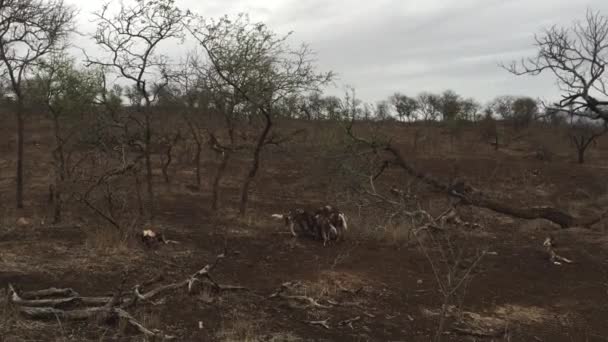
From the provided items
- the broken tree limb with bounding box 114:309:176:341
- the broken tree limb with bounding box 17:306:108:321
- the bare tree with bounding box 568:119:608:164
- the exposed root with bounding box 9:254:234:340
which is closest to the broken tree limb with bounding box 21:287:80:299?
the exposed root with bounding box 9:254:234:340

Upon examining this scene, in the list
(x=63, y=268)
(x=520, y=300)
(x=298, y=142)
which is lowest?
(x=520, y=300)

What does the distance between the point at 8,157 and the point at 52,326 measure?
20.3 metres

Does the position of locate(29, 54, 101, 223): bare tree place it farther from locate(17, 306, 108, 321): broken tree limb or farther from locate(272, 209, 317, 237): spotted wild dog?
locate(17, 306, 108, 321): broken tree limb

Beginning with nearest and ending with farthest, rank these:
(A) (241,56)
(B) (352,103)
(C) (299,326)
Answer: (C) (299,326), (A) (241,56), (B) (352,103)

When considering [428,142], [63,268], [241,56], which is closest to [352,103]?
[241,56]

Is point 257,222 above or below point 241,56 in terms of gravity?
below

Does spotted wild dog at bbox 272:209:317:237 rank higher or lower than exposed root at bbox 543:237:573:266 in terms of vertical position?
higher

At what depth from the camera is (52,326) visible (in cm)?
427

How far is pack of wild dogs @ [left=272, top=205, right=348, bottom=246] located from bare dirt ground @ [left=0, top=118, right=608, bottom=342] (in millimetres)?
225

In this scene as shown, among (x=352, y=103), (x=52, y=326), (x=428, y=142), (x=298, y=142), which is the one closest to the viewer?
(x=52, y=326)

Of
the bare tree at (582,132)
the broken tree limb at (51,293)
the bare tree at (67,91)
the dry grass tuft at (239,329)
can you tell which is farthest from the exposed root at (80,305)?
the bare tree at (582,132)

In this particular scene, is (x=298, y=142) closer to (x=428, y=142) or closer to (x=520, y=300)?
(x=520, y=300)

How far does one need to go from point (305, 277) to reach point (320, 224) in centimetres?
244

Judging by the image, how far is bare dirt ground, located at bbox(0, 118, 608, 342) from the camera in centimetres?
494
